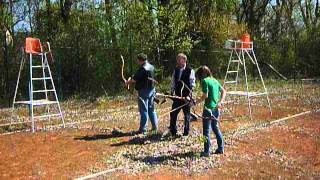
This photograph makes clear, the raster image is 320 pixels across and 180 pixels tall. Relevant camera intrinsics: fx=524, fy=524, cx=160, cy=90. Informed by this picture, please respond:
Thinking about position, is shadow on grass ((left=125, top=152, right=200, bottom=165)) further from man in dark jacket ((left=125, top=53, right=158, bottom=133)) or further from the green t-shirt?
man in dark jacket ((left=125, top=53, right=158, bottom=133))

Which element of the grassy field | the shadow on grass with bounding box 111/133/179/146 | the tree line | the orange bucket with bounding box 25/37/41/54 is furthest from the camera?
the tree line

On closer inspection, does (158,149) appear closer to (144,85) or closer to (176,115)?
(176,115)

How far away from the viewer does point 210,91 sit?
9922 mm

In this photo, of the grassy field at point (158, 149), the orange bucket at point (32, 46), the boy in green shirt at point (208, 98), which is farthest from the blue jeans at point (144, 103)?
the orange bucket at point (32, 46)

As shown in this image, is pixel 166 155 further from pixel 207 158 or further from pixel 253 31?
pixel 253 31

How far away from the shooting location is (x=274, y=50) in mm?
32062

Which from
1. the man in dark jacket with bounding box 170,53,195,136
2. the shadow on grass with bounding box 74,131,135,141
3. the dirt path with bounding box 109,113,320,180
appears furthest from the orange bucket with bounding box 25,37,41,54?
the dirt path with bounding box 109,113,320,180

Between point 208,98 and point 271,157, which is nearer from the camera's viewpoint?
point 208,98

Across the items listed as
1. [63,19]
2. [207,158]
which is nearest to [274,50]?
[63,19]

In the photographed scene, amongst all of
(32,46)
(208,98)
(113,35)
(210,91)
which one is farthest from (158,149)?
(113,35)

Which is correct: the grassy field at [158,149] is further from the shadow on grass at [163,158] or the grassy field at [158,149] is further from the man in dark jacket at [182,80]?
the man in dark jacket at [182,80]

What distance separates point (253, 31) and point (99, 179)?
2915 cm

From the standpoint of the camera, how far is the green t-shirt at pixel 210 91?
9.88m

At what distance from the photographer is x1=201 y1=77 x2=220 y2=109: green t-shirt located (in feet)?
32.4
